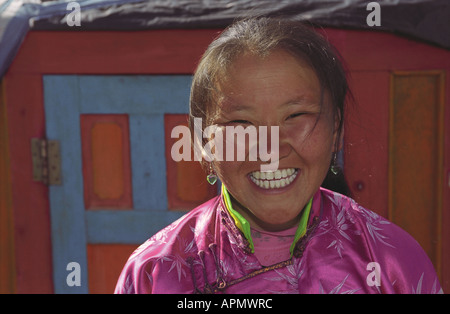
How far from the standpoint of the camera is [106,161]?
7.75 ft

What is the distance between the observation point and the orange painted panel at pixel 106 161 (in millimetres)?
2340

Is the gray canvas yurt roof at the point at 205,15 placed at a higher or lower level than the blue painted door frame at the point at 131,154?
higher

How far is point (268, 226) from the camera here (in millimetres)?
1268

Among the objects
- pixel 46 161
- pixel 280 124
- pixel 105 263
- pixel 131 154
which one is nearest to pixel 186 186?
pixel 131 154

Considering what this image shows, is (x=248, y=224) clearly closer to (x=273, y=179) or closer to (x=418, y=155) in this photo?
(x=273, y=179)

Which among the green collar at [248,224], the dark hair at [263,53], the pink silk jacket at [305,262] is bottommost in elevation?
the pink silk jacket at [305,262]

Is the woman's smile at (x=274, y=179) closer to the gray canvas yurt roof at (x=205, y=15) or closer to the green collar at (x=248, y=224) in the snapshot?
the green collar at (x=248, y=224)

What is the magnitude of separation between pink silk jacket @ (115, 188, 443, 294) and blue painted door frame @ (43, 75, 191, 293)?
1080 mm

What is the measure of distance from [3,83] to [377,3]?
165 cm

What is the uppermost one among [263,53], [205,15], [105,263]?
[205,15]

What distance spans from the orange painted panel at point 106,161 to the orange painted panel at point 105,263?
7.3 inches

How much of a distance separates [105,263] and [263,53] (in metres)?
1.59

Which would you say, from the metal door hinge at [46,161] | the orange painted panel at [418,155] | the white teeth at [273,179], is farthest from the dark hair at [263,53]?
the metal door hinge at [46,161]

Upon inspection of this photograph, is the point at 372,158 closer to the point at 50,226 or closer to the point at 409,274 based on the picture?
the point at 409,274
